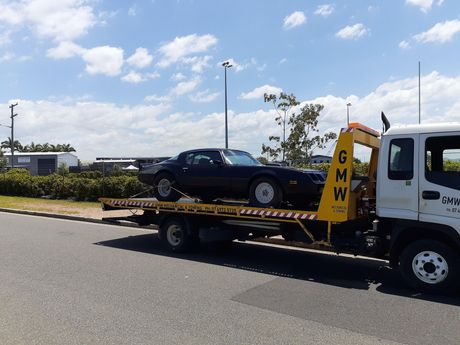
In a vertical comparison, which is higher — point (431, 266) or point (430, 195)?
point (430, 195)

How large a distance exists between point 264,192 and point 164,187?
2597 millimetres

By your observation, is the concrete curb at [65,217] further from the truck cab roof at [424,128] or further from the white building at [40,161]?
the white building at [40,161]

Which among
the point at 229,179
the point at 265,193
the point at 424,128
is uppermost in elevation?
the point at 424,128

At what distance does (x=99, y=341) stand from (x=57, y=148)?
133 meters

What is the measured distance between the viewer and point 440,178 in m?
6.23

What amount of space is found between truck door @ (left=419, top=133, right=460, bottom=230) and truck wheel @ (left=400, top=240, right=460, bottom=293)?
1.24 ft

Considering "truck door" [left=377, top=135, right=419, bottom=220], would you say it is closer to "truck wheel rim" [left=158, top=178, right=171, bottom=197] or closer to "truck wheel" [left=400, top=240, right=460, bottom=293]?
"truck wheel" [left=400, top=240, right=460, bottom=293]

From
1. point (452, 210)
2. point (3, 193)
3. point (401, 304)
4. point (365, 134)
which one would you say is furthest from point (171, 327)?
point (3, 193)

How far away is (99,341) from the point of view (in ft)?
14.7

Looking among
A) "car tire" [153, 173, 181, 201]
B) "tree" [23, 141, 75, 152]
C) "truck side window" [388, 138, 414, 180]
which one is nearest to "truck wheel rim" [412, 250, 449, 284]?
"truck side window" [388, 138, 414, 180]

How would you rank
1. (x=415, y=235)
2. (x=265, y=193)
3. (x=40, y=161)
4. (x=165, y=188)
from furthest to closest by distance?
(x=40, y=161) < (x=165, y=188) < (x=265, y=193) < (x=415, y=235)

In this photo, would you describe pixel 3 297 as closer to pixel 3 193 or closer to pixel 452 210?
pixel 452 210

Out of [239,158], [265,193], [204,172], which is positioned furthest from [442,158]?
[204,172]

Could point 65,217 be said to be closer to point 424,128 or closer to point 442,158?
point 424,128
